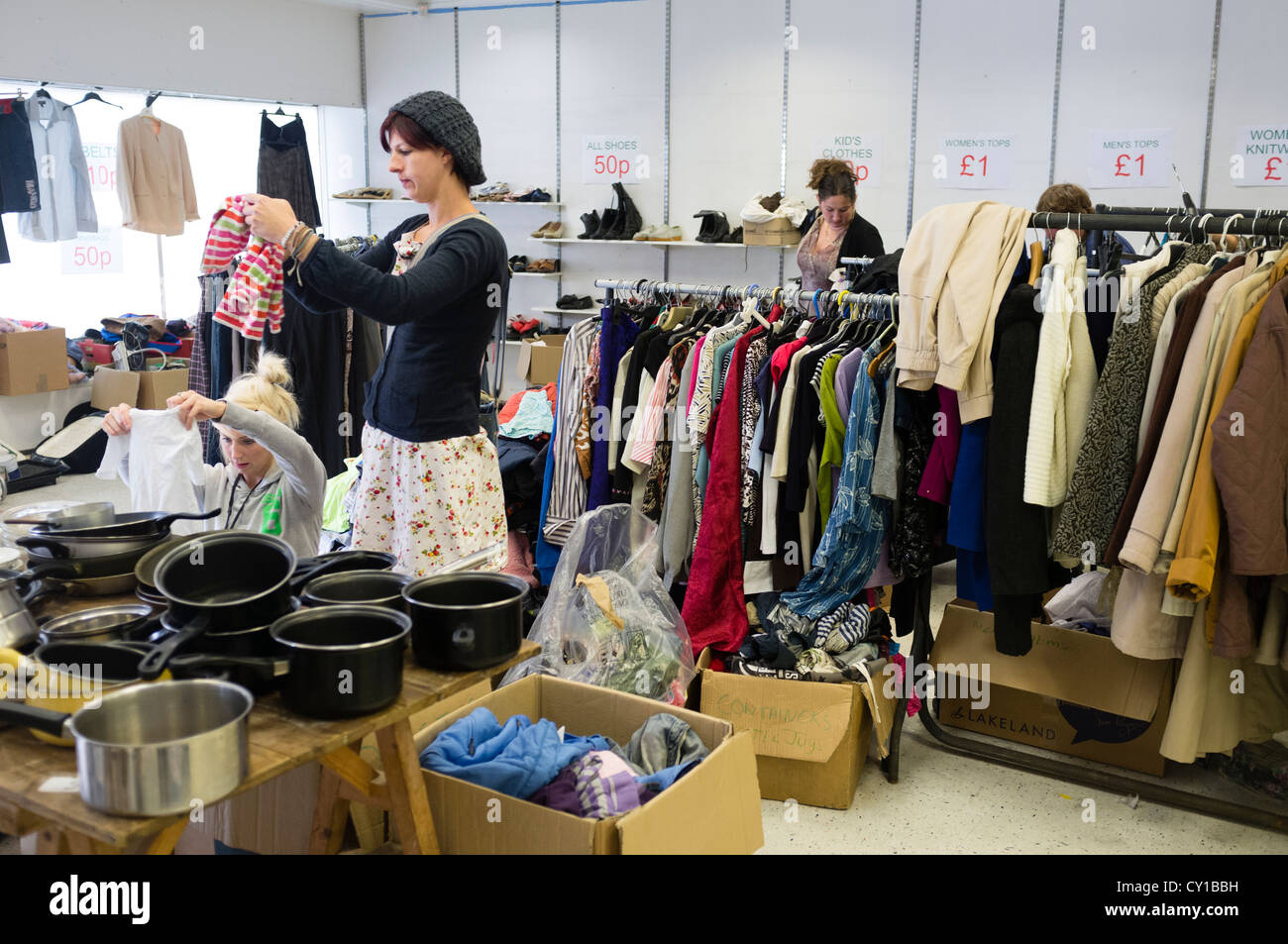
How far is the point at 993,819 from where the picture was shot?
294 cm

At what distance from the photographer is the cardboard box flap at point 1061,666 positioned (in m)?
2.99

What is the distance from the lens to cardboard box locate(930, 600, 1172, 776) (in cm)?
301

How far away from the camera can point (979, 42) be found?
6500 mm

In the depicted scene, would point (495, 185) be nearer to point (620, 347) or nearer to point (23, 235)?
point (23, 235)

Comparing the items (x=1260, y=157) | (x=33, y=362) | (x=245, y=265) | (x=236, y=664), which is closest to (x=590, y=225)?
(x=33, y=362)

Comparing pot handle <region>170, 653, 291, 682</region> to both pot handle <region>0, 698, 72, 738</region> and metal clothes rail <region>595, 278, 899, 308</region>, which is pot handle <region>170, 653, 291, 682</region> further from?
metal clothes rail <region>595, 278, 899, 308</region>

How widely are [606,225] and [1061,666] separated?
5.24 metres

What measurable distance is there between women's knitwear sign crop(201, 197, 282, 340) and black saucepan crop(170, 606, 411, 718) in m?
0.72

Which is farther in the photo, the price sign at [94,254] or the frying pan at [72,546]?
the price sign at [94,254]

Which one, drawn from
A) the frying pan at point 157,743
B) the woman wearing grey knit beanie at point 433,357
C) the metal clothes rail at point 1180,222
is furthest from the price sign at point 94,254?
the frying pan at point 157,743

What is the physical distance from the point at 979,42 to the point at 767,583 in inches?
179

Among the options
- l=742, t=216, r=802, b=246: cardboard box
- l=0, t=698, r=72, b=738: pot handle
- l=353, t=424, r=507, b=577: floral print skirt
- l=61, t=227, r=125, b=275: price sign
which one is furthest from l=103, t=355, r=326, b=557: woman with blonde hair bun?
l=61, t=227, r=125, b=275: price sign

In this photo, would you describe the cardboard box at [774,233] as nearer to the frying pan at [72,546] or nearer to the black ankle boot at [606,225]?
the black ankle boot at [606,225]

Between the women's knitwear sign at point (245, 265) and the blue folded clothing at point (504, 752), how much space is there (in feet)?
2.72
